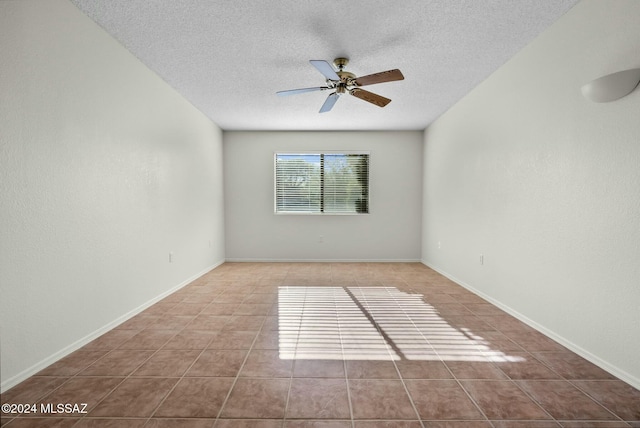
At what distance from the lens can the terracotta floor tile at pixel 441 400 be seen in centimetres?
153

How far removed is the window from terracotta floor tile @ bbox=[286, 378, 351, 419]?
4.16 metres

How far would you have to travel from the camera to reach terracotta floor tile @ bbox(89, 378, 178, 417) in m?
1.56

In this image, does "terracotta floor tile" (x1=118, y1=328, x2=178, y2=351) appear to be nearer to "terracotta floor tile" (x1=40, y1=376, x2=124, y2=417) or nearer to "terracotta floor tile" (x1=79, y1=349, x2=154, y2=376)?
"terracotta floor tile" (x1=79, y1=349, x2=154, y2=376)

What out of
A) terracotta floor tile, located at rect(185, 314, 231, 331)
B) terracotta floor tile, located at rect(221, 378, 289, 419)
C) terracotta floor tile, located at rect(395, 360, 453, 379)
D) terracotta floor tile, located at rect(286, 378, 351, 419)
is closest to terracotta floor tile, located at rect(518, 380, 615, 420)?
terracotta floor tile, located at rect(395, 360, 453, 379)

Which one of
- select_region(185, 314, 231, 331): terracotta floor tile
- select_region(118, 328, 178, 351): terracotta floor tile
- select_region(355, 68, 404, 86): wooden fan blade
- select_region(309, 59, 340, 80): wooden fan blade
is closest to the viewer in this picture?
select_region(118, 328, 178, 351): terracotta floor tile

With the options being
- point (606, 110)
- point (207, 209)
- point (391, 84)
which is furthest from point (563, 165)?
point (207, 209)

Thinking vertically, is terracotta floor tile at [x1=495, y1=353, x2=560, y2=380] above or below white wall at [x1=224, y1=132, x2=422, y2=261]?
below

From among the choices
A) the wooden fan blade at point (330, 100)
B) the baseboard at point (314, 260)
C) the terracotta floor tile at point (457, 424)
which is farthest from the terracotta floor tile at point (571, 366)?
the baseboard at point (314, 260)

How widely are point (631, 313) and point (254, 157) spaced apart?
5291 millimetres

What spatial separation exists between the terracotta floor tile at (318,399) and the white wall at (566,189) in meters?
1.72

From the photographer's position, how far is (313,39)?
2.61m

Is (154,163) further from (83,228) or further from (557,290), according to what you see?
(557,290)

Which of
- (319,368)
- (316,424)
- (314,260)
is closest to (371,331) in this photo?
(319,368)

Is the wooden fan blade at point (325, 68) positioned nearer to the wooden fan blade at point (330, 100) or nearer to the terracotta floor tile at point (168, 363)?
the wooden fan blade at point (330, 100)
